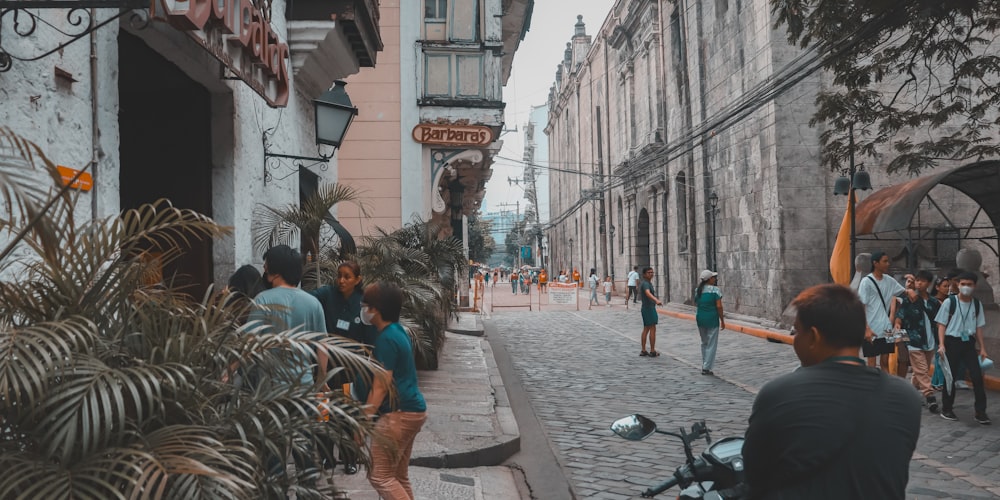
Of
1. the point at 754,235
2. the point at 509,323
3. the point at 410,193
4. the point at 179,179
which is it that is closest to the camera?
the point at 179,179

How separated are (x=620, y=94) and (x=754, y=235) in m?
18.9

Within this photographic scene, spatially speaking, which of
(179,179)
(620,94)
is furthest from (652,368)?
(620,94)

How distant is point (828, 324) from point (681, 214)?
1061 inches

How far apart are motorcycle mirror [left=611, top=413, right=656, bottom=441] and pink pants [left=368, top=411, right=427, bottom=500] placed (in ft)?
4.91

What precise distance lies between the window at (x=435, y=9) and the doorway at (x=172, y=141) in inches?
400

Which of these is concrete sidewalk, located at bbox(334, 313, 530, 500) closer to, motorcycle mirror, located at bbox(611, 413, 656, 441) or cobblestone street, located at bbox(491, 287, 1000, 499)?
cobblestone street, located at bbox(491, 287, 1000, 499)

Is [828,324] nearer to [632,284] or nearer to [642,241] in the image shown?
[632,284]

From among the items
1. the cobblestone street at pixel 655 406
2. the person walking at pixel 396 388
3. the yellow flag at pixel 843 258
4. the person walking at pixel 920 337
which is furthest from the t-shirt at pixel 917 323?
the person walking at pixel 396 388

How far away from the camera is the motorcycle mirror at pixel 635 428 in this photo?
2764mm

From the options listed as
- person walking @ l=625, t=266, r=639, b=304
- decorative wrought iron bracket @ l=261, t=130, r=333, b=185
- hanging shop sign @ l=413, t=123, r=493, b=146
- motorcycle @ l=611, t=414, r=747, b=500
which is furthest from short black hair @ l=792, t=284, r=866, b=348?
person walking @ l=625, t=266, r=639, b=304

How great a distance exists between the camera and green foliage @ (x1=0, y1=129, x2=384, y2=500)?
7.46 ft

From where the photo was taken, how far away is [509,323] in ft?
76.2

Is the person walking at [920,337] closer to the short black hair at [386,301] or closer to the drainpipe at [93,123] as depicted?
the short black hair at [386,301]

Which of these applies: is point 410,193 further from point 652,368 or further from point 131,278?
point 131,278
